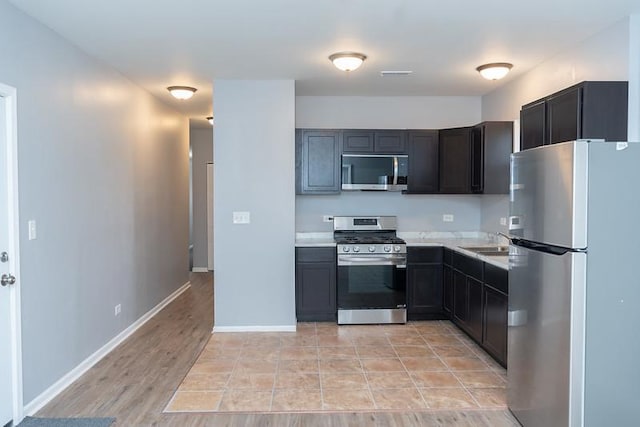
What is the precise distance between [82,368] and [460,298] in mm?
3516

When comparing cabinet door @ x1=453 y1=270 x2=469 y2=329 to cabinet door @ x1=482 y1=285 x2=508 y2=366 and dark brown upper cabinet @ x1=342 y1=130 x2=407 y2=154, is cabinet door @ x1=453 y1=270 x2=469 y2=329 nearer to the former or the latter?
cabinet door @ x1=482 y1=285 x2=508 y2=366

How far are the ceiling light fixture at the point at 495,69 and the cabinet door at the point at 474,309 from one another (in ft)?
6.35

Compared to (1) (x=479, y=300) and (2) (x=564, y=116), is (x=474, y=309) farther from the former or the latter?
(2) (x=564, y=116)

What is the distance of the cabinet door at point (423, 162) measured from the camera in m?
5.05

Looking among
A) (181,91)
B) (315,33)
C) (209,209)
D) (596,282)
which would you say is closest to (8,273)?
(315,33)

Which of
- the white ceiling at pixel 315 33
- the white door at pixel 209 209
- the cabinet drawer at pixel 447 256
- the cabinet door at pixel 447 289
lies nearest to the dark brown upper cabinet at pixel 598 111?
the white ceiling at pixel 315 33

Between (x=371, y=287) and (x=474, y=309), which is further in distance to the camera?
(x=371, y=287)

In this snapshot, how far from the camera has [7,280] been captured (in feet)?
8.57

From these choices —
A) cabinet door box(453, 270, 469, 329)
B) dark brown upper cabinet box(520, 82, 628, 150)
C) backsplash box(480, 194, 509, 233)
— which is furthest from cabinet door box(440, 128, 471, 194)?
dark brown upper cabinet box(520, 82, 628, 150)

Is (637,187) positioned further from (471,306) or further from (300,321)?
(300,321)

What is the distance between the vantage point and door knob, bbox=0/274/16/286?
8.48ft

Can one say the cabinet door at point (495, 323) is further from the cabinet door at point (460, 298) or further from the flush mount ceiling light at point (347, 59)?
the flush mount ceiling light at point (347, 59)

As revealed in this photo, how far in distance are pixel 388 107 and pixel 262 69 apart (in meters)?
1.89

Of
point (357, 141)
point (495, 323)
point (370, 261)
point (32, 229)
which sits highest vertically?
point (357, 141)
